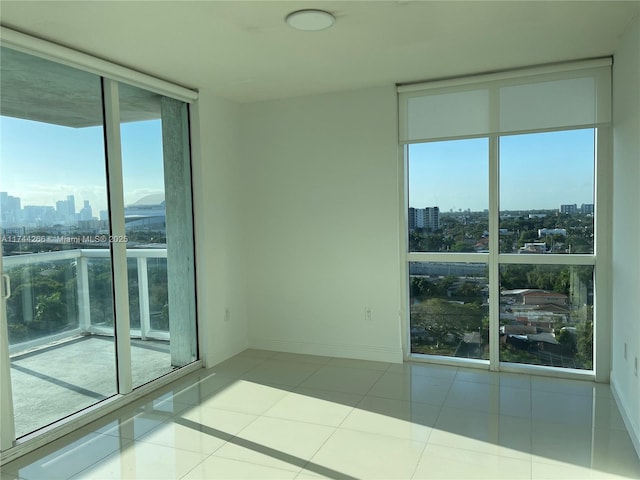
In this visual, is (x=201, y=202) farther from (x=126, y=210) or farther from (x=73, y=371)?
(x=73, y=371)

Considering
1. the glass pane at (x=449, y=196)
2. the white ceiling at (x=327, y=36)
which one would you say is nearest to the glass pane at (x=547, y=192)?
the glass pane at (x=449, y=196)

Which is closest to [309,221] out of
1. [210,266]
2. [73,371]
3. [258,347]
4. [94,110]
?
[210,266]

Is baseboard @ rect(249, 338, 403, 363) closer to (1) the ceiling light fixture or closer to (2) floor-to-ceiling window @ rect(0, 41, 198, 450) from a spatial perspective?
(2) floor-to-ceiling window @ rect(0, 41, 198, 450)

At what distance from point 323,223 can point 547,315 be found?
6.90 feet

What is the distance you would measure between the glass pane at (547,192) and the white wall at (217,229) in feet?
8.23

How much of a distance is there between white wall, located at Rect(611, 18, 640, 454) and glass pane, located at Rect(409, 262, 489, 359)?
99 centimetres

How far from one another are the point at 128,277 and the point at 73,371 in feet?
2.44

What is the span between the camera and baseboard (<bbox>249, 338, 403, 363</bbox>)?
4.27 m

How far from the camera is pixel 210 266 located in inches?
167

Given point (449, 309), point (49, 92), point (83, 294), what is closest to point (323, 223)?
point (449, 309)

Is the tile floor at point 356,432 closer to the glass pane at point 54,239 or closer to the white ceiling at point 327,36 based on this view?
the glass pane at point 54,239

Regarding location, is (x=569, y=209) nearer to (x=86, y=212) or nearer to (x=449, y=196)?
(x=449, y=196)

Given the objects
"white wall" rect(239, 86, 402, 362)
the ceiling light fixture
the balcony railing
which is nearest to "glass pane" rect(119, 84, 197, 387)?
the balcony railing

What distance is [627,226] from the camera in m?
2.95
